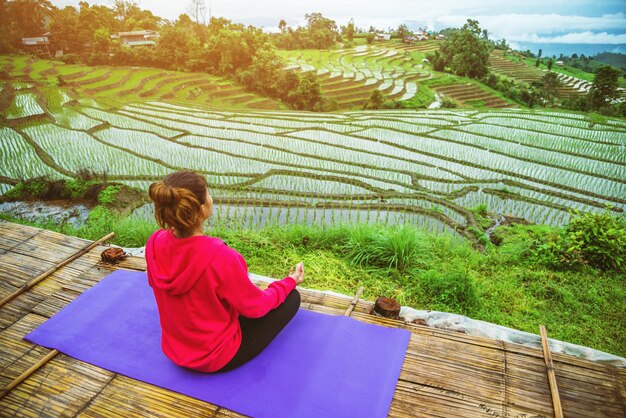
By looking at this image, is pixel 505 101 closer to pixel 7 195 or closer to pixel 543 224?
pixel 543 224

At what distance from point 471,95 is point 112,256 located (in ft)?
61.9

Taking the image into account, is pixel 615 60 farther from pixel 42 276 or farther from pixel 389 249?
pixel 42 276

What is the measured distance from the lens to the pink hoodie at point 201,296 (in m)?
1.35

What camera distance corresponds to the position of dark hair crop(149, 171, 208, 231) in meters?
1.23

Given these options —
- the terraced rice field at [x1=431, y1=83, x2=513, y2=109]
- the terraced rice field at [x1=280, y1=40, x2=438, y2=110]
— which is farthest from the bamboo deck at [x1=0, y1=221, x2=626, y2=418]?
the terraced rice field at [x1=431, y1=83, x2=513, y2=109]

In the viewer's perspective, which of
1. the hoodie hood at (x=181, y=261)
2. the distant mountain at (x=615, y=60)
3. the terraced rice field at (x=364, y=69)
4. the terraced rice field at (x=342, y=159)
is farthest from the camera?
the terraced rice field at (x=364, y=69)

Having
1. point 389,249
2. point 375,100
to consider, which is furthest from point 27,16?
point 375,100

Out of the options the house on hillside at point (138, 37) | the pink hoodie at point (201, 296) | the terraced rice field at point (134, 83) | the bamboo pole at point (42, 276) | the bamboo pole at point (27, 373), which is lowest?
the bamboo pole at point (27, 373)

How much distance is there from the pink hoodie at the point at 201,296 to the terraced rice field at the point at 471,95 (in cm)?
1791

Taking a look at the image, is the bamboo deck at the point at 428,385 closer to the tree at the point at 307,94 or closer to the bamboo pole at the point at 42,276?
the bamboo pole at the point at 42,276

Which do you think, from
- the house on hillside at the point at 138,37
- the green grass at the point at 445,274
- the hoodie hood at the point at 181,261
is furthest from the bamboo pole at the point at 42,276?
the house on hillside at the point at 138,37

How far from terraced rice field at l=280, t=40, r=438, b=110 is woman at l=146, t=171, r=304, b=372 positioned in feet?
47.6

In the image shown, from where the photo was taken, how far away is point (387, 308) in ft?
6.52

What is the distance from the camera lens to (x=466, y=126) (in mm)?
8625
